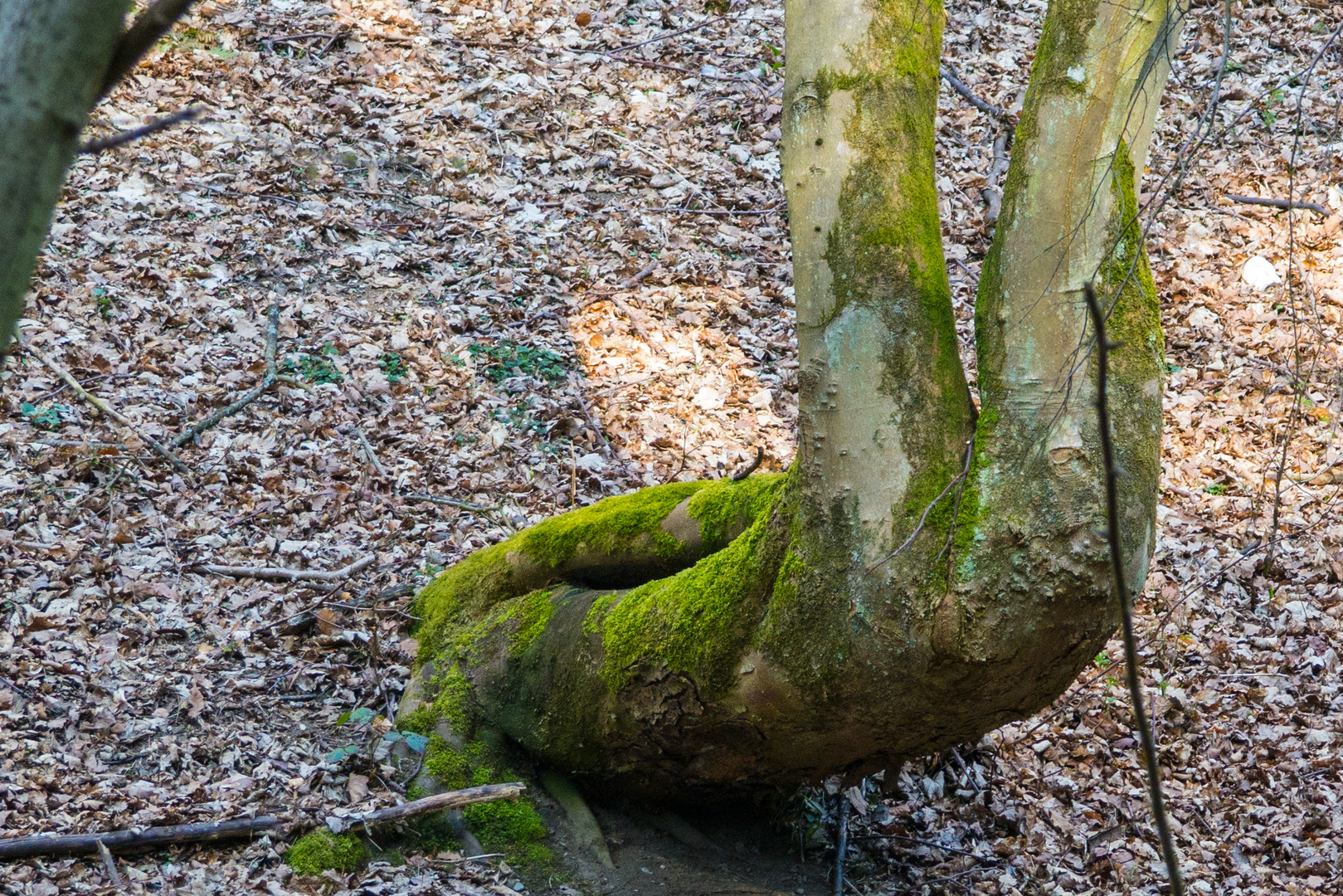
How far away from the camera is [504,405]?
6863 mm

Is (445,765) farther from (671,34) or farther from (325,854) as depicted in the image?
(671,34)

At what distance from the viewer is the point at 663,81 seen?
9.50 m

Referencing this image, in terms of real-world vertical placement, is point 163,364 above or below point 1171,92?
below

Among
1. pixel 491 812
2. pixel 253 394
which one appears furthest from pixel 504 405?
pixel 491 812

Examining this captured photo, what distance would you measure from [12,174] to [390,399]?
19.1ft

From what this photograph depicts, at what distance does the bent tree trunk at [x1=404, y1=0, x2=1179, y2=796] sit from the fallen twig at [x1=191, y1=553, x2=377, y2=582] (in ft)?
7.26

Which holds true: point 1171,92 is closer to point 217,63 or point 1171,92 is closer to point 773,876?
point 773,876

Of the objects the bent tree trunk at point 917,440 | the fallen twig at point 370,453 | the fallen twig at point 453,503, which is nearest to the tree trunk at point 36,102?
the bent tree trunk at point 917,440

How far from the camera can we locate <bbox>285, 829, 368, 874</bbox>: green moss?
388 cm

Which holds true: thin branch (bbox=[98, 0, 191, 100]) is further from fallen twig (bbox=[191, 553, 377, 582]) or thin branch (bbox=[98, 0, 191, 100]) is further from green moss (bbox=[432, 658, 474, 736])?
fallen twig (bbox=[191, 553, 377, 582])

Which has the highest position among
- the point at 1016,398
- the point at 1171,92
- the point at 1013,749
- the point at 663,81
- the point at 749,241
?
the point at 1171,92

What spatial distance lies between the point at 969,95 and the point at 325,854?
8215 millimetres

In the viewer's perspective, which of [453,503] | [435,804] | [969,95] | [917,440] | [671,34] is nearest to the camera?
[917,440]

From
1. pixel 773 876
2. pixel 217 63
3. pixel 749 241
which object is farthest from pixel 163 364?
pixel 773 876
